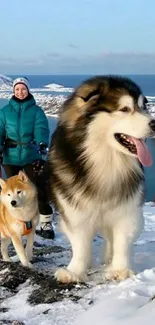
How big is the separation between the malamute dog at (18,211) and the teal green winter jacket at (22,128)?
3.04ft

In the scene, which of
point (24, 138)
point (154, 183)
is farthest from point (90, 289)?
point (154, 183)

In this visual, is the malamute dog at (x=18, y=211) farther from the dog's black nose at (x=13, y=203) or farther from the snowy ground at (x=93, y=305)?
the snowy ground at (x=93, y=305)

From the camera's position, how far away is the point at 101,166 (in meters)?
3.85

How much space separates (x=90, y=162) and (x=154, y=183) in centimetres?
2537

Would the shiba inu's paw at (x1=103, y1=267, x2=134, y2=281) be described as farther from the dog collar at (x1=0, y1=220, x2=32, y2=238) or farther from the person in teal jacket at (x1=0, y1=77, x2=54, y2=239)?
the person in teal jacket at (x1=0, y1=77, x2=54, y2=239)

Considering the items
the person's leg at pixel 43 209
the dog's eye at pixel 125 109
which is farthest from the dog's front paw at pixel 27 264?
the dog's eye at pixel 125 109

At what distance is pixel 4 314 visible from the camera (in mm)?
3488

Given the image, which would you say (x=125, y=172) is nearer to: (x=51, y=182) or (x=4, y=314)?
(x=51, y=182)

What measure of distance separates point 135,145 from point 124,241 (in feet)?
3.11

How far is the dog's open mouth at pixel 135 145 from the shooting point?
3705 millimetres

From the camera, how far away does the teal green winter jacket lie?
18.5ft

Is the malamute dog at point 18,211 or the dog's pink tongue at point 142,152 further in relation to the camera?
the malamute dog at point 18,211

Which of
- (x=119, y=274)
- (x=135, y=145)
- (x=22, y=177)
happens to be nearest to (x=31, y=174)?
(x=22, y=177)

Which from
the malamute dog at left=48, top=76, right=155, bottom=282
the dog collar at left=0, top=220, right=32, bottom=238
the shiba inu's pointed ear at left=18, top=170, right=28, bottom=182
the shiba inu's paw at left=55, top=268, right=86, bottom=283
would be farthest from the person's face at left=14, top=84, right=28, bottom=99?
the shiba inu's paw at left=55, top=268, right=86, bottom=283
